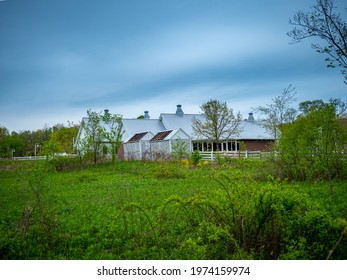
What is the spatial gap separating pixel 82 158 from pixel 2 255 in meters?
10.6

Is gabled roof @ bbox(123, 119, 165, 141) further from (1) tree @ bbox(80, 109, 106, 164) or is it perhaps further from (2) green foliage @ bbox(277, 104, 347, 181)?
(2) green foliage @ bbox(277, 104, 347, 181)

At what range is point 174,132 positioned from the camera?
16.2 meters

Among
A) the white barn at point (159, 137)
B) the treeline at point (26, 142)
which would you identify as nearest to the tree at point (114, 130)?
the white barn at point (159, 137)

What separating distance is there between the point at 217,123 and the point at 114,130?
175 inches

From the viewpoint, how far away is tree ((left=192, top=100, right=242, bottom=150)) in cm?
1511

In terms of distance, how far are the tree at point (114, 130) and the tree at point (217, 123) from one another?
3.55 meters

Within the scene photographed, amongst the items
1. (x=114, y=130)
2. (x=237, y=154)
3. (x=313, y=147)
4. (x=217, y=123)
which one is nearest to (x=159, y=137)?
(x=114, y=130)

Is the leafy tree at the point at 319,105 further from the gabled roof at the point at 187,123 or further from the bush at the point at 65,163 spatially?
the bush at the point at 65,163

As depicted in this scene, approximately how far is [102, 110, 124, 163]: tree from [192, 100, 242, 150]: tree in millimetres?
3546

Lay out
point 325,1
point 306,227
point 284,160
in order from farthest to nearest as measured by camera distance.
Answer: point 284,160, point 325,1, point 306,227

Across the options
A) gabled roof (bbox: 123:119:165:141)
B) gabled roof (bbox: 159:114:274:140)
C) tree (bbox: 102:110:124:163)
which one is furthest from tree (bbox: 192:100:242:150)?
tree (bbox: 102:110:124:163)

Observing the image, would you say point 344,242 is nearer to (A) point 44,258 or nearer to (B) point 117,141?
(A) point 44,258

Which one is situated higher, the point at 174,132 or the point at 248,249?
the point at 174,132
